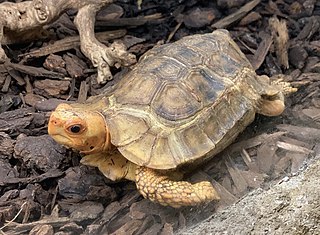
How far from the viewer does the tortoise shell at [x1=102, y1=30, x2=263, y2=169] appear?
2742mm

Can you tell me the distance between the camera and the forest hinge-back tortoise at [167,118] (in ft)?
8.79

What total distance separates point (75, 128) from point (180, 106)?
1.62ft

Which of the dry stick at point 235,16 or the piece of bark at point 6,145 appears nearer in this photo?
the piece of bark at point 6,145

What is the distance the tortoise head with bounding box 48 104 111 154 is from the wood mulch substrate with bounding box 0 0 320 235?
0.20 m

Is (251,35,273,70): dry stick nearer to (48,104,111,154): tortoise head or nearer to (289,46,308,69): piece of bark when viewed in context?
(289,46,308,69): piece of bark

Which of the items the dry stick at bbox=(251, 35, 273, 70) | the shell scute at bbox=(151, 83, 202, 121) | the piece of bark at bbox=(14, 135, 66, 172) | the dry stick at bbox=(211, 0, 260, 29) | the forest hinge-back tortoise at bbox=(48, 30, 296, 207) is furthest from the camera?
the dry stick at bbox=(211, 0, 260, 29)

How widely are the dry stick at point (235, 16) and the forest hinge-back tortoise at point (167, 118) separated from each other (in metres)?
0.90

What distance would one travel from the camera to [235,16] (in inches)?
157

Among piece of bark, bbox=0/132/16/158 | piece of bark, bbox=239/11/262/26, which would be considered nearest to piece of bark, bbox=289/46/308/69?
piece of bark, bbox=239/11/262/26

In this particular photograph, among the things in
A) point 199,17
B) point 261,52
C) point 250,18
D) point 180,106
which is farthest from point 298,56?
point 180,106

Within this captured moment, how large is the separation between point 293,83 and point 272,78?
16 cm

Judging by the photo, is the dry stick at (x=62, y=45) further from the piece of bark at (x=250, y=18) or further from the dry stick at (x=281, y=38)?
the dry stick at (x=281, y=38)

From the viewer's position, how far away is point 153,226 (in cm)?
252

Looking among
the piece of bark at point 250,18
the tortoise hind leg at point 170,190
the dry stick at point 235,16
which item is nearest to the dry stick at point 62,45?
the dry stick at point 235,16
